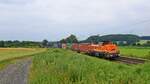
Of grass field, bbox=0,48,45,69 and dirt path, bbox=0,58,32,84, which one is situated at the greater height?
grass field, bbox=0,48,45,69

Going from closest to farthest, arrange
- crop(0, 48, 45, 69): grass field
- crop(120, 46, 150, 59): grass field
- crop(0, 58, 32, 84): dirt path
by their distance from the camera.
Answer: crop(0, 58, 32, 84): dirt path → crop(120, 46, 150, 59): grass field → crop(0, 48, 45, 69): grass field

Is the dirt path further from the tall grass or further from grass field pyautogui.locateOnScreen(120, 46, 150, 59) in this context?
the tall grass

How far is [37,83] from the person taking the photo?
24984 millimetres

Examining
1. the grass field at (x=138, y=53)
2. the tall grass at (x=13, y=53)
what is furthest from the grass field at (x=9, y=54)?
the grass field at (x=138, y=53)

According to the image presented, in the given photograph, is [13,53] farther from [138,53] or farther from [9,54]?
[138,53]


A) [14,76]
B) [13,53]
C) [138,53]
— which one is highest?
[13,53]

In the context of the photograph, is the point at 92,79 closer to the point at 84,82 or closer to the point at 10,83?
the point at 84,82

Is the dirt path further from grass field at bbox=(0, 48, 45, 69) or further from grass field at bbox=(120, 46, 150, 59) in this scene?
grass field at bbox=(120, 46, 150, 59)

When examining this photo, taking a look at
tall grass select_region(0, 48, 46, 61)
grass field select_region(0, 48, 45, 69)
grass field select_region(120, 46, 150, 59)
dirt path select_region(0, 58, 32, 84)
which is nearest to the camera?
dirt path select_region(0, 58, 32, 84)

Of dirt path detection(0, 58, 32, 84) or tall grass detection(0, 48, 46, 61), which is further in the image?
tall grass detection(0, 48, 46, 61)

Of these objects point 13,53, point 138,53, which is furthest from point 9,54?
point 138,53

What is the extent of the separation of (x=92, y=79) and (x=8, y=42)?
17807 cm

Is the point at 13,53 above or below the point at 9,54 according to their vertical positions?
Answer: above

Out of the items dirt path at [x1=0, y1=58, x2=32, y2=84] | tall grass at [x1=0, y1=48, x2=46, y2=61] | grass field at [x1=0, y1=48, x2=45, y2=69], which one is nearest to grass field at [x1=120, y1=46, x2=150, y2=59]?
grass field at [x1=0, y1=48, x2=45, y2=69]
